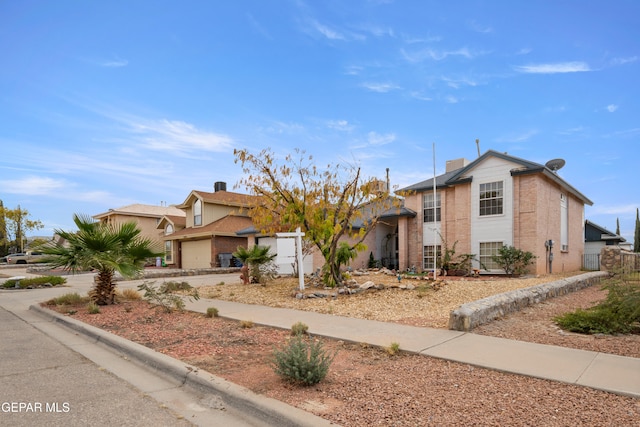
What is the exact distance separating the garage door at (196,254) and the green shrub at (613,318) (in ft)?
83.6

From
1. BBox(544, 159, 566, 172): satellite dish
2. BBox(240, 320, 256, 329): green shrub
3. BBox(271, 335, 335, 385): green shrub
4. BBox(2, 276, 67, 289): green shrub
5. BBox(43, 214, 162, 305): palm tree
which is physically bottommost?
BBox(2, 276, 67, 289): green shrub

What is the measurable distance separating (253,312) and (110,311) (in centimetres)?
374

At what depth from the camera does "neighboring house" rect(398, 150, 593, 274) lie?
18.7m

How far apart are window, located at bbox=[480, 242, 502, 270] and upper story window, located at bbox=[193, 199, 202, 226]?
2064 cm

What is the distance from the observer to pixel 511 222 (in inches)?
752

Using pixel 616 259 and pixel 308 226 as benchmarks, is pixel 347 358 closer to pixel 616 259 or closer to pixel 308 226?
pixel 308 226

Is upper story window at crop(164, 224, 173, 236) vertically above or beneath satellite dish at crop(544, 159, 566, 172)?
beneath

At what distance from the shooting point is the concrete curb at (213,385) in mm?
3775

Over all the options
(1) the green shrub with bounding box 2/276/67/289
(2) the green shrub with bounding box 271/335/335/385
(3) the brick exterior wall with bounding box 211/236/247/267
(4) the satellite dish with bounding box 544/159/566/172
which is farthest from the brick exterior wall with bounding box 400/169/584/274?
(1) the green shrub with bounding box 2/276/67/289

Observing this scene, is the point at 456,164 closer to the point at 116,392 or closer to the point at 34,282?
the point at 34,282

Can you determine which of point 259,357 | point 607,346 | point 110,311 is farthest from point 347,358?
point 110,311

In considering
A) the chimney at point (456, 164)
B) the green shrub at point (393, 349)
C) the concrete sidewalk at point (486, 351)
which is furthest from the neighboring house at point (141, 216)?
the green shrub at point (393, 349)

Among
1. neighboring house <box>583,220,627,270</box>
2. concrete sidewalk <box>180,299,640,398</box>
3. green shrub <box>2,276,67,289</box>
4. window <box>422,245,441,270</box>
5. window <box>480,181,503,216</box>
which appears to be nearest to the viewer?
concrete sidewalk <box>180,299,640,398</box>

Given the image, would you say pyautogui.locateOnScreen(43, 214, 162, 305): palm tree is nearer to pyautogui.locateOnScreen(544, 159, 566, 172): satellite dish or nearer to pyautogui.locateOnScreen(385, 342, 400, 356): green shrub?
pyautogui.locateOnScreen(385, 342, 400, 356): green shrub
